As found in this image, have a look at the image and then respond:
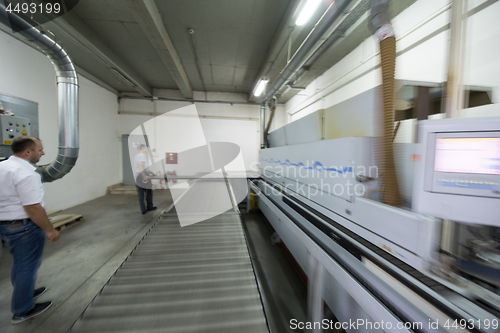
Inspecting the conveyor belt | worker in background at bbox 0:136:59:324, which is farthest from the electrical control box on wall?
the conveyor belt

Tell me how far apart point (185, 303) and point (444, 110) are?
6.73ft

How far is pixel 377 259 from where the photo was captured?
2.88 feet

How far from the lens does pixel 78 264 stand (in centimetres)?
225

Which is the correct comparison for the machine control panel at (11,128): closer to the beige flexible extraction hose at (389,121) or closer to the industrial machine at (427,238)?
the industrial machine at (427,238)

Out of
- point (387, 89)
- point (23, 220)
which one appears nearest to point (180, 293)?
point (23, 220)

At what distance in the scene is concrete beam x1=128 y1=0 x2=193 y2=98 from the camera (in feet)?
7.84

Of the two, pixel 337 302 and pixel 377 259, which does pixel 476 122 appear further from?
pixel 337 302

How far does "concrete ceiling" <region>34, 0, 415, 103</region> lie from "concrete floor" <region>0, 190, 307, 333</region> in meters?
3.30

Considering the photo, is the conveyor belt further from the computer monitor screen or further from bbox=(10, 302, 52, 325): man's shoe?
the computer monitor screen

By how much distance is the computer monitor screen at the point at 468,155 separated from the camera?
2.19 ft

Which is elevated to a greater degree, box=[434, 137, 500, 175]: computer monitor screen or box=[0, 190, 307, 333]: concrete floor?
box=[434, 137, 500, 175]: computer monitor screen

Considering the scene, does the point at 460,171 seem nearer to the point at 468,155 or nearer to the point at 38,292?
the point at 468,155

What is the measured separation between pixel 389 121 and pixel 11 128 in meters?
4.44

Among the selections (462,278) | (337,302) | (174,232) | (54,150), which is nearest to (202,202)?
(174,232)
